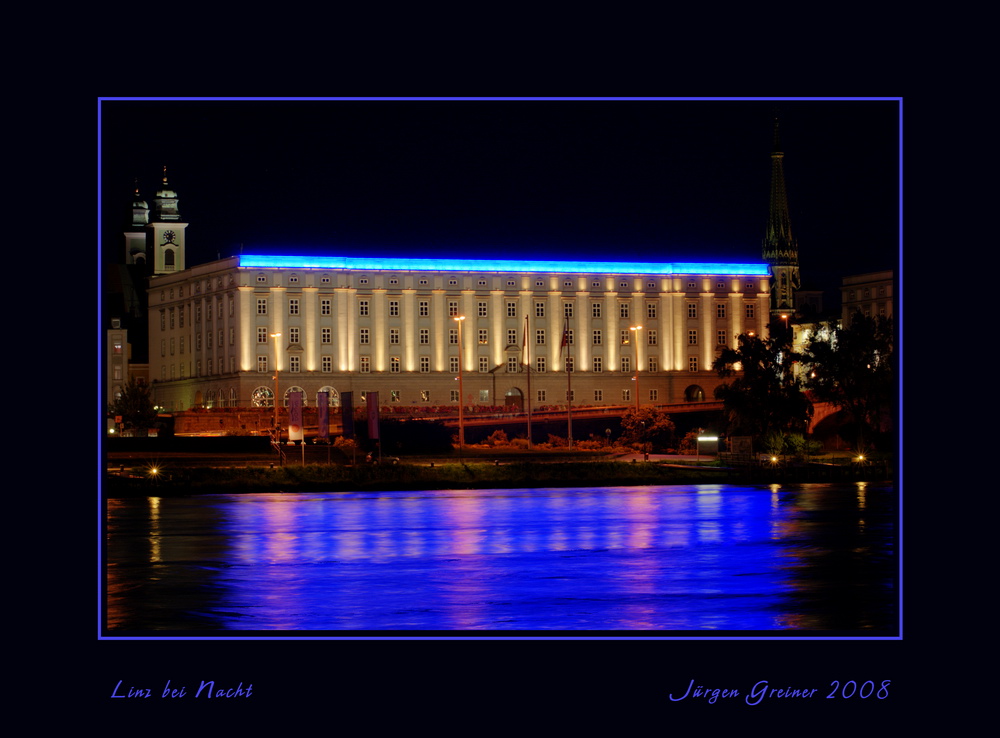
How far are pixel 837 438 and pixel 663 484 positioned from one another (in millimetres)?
30782

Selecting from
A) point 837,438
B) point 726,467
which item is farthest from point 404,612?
point 837,438

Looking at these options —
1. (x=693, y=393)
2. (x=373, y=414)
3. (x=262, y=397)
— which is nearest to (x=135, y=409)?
(x=262, y=397)

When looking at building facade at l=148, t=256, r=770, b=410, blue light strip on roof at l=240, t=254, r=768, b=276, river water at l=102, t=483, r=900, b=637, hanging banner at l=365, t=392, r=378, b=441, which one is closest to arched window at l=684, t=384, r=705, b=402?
building facade at l=148, t=256, r=770, b=410

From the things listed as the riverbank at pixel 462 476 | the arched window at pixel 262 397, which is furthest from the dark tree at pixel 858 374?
the arched window at pixel 262 397

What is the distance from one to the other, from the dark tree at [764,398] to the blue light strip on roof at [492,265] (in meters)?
65.3

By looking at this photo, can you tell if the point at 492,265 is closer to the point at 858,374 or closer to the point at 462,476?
the point at 858,374

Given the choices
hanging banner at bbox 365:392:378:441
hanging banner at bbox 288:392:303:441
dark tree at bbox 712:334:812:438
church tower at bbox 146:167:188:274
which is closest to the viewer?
hanging banner at bbox 365:392:378:441

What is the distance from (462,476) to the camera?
7544 cm

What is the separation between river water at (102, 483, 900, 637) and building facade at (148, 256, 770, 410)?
305 ft

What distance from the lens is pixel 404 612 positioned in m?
30.6

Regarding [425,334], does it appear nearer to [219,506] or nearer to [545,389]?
[545,389]

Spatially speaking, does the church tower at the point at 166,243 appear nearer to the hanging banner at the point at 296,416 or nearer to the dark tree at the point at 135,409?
the dark tree at the point at 135,409

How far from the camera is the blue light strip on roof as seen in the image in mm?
157625

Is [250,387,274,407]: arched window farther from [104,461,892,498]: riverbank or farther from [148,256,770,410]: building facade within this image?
[104,461,892,498]: riverbank
